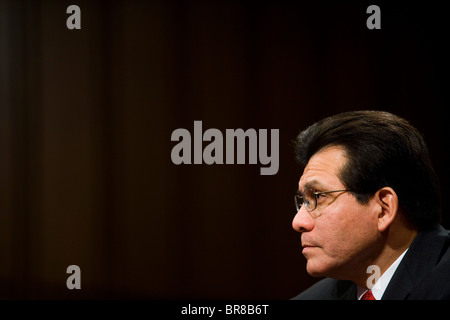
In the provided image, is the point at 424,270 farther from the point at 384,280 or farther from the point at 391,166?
the point at 391,166

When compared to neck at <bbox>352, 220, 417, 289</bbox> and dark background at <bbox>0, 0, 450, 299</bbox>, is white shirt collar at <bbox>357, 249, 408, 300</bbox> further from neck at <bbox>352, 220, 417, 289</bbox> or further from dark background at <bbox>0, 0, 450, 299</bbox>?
dark background at <bbox>0, 0, 450, 299</bbox>

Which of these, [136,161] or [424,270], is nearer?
[424,270]

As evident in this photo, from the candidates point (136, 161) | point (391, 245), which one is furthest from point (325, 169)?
point (136, 161)

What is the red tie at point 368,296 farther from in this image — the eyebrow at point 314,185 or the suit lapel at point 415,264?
the eyebrow at point 314,185

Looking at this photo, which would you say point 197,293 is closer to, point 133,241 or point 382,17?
point 133,241

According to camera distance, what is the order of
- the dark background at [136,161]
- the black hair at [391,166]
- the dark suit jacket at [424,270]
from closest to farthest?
1. the dark suit jacket at [424,270]
2. the black hair at [391,166]
3. the dark background at [136,161]

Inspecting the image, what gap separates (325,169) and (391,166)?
0.19 m

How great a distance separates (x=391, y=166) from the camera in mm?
1464

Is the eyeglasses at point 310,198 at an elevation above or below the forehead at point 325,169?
below

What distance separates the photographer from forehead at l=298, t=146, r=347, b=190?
151cm

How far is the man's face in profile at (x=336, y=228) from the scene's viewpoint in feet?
4.89

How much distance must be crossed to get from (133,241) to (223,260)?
552mm

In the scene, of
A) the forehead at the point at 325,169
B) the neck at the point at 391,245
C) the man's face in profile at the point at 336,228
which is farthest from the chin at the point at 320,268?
the forehead at the point at 325,169

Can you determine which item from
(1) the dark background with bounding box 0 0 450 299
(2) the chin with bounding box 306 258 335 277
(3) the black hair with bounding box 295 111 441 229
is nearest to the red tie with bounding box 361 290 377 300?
(2) the chin with bounding box 306 258 335 277
